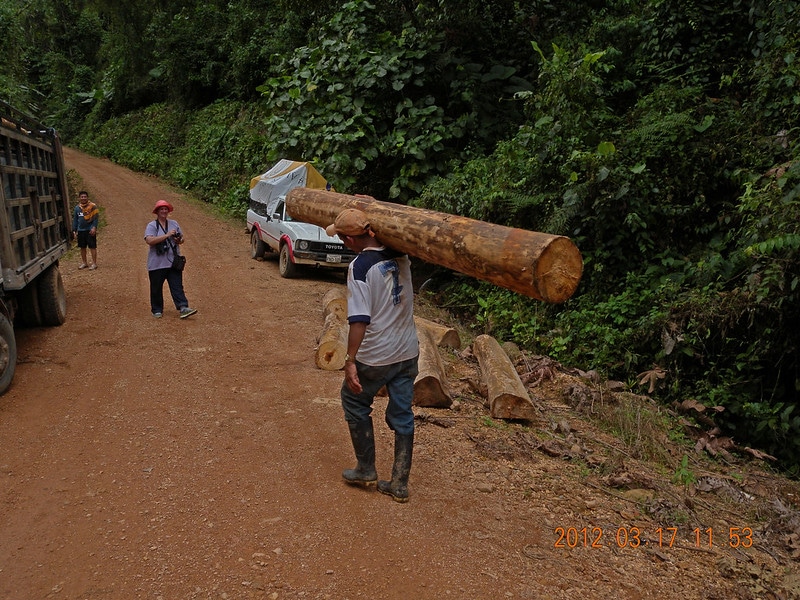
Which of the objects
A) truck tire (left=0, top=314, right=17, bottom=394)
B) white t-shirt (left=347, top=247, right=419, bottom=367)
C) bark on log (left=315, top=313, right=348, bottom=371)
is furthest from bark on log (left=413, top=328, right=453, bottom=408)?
truck tire (left=0, top=314, right=17, bottom=394)

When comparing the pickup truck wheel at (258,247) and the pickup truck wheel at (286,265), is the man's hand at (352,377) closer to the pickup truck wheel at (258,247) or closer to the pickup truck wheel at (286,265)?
the pickup truck wheel at (286,265)

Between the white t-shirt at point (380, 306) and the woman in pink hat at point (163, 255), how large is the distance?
4842mm

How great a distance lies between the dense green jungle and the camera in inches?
297

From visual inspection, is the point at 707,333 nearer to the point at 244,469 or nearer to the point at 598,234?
the point at 598,234

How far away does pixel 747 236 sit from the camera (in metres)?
Result: 7.50

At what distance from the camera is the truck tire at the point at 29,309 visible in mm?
7961

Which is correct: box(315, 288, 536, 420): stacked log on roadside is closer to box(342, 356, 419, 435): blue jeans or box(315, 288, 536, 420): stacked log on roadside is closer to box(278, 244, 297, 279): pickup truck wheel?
box(342, 356, 419, 435): blue jeans

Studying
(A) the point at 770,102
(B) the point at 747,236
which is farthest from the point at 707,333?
(A) the point at 770,102

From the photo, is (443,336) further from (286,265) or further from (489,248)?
(286,265)

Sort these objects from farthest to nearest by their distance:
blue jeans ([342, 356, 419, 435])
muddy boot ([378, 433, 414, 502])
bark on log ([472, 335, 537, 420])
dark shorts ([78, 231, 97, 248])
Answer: dark shorts ([78, 231, 97, 248]) < bark on log ([472, 335, 537, 420]) < muddy boot ([378, 433, 414, 502]) < blue jeans ([342, 356, 419, 435])

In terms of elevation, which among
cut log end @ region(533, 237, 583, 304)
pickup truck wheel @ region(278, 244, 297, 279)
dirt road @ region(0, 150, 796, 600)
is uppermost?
cut log end @ region(533, 237, 583, 304)

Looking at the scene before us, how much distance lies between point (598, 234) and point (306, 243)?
530 cm

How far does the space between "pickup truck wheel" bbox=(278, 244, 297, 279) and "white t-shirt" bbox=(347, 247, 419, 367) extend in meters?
8.01

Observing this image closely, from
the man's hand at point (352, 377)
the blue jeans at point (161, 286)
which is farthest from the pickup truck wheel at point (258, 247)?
the man's hand at point (352, 377)
